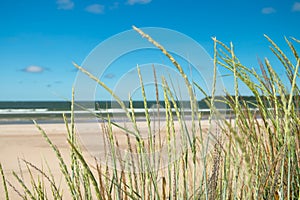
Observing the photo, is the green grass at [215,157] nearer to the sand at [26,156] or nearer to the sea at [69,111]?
the sea at [69,111]

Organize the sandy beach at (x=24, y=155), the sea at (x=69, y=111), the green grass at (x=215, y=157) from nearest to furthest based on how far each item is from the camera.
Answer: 1. the green grass at (x=215, y=157)
2. the sea at (x=69, y=111)
3. the sandy beach at (x=24, y=155)

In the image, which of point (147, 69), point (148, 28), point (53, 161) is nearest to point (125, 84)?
point (147, 69)

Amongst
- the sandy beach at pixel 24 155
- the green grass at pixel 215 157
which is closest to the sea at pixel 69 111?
the green grass at pixel 215 157

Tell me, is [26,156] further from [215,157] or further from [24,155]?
[215,157]

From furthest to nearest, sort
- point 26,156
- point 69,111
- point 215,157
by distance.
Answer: point 69,111
point 26,156
point 215,157

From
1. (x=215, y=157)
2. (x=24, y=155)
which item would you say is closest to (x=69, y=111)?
(x=24, y=155)

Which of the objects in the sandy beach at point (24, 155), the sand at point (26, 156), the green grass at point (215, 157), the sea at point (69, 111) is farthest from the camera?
the sandy beach at point (24, 155)

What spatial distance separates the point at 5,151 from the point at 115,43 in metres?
6.10

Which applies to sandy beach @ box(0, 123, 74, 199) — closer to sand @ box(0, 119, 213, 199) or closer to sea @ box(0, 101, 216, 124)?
sand @ box(0, 119, 213, 199)

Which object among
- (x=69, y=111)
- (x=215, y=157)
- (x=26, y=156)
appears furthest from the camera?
(x=69, y=111)

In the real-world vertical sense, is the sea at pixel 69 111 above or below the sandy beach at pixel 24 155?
above

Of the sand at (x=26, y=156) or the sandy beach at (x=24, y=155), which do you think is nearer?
the sand at (x=26, y=156)

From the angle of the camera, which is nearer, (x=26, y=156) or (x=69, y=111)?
(x=26, y=156)

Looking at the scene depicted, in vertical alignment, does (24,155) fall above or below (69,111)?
below
